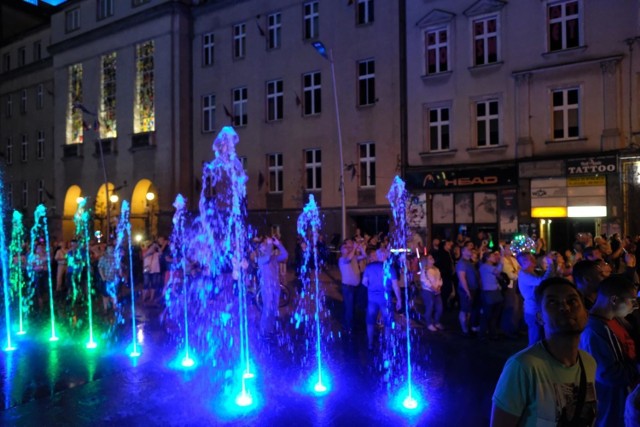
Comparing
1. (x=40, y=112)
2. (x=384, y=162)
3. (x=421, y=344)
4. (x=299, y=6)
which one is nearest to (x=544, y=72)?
(x=384, y=162)

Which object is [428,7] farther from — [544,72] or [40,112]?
[40,112]

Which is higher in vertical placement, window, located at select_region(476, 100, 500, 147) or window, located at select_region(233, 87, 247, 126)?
window, located at select_region(233, 87, 247, 126)

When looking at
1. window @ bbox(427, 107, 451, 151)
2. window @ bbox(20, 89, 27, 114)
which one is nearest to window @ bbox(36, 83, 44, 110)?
window @ bbox(20, 89, 27, 114)

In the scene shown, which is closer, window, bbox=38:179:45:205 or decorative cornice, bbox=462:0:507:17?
decorative cornice, bbox=462:0:507:17

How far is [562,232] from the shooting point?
2086 cm

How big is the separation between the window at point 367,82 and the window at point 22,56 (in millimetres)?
33535

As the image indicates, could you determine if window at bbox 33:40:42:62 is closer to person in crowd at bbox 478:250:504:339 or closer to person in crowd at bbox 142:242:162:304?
person in crowd at bbox 142:242:162:304

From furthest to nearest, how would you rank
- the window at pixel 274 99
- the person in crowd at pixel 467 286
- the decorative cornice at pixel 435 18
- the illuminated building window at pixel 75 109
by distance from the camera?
the illuminated building window at pixel 75 109, the window at pixel 274 99, the decorative cornice at pixel 435 18, the person in crowd at pixel 467 286

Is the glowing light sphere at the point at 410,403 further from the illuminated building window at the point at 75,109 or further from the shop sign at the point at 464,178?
the illuminated building window at the point at 75,109

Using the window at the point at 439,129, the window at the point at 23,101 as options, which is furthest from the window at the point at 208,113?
the window at the point at 23,101

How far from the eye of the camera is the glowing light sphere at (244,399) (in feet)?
20.8

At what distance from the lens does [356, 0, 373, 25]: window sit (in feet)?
84.1

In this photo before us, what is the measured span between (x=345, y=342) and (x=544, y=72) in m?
16.4

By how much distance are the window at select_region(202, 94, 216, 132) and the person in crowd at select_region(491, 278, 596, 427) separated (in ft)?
100
